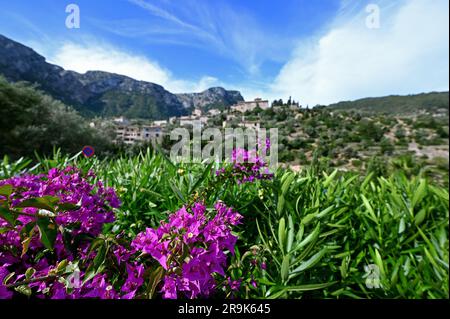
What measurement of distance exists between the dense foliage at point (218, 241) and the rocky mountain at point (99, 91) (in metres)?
20.7

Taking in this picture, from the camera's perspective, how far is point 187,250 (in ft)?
1.60

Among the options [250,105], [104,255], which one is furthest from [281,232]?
[250,105]

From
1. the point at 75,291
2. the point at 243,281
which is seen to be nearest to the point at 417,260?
the point at 243,281

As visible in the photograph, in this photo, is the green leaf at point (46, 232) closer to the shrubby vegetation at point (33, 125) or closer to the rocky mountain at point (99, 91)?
the shrubby vegetation at point (33, 125)

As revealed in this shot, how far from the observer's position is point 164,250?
A: 0.51 m

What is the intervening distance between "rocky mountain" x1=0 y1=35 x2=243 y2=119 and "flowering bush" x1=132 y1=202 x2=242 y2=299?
2115 centimetres

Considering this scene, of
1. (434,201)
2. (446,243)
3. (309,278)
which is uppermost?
(434,201)

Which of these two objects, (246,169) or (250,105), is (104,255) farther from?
(250,105)

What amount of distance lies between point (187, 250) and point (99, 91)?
146 feet

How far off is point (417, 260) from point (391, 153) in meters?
16.1

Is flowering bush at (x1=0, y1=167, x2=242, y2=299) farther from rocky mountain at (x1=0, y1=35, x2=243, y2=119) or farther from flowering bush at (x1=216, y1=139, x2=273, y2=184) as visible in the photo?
rocky mountain at (x1=0, y1=35, x2=243, y2=119)

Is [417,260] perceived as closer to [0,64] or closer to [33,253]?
[33,253]

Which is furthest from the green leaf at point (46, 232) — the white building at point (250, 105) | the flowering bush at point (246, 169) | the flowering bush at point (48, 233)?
the white building at point (250, 105)
